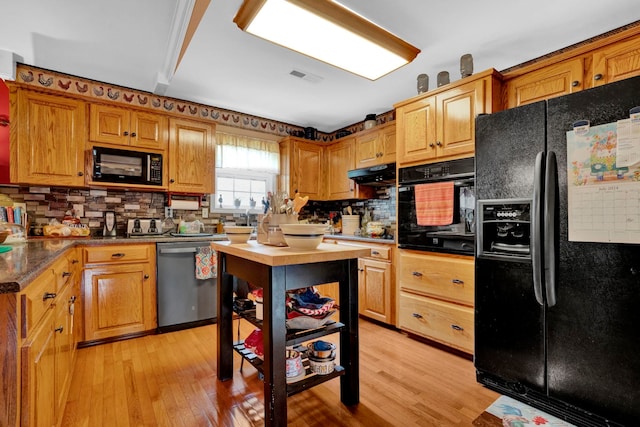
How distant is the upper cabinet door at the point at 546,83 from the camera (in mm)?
2008

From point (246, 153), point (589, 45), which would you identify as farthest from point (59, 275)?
point (589, 45)

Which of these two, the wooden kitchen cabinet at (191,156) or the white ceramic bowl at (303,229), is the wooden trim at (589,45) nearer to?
the white ceramic bowl at (303,229)

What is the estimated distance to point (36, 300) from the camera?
112cm

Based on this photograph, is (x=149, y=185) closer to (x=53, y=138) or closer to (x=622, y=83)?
(x=53, y=138)

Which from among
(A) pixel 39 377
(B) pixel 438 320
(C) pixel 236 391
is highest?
(A) pixel 39 377

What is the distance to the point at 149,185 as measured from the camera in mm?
3098

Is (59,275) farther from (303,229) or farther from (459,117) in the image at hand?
(459,117)

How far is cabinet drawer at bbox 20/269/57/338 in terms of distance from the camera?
3.23 feet

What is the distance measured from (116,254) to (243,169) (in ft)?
5.89

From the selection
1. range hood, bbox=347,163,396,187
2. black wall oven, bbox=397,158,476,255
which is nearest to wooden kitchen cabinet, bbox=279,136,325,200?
range hood, bbox=347,163,396,187

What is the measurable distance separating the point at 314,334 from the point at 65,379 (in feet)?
4.57

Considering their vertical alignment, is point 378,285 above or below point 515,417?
above

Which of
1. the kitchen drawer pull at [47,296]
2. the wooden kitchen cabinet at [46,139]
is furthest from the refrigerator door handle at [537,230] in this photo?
the wooden kitchen cabinet at [46,139]

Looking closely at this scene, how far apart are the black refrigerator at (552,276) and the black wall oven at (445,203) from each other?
0.53 meters
